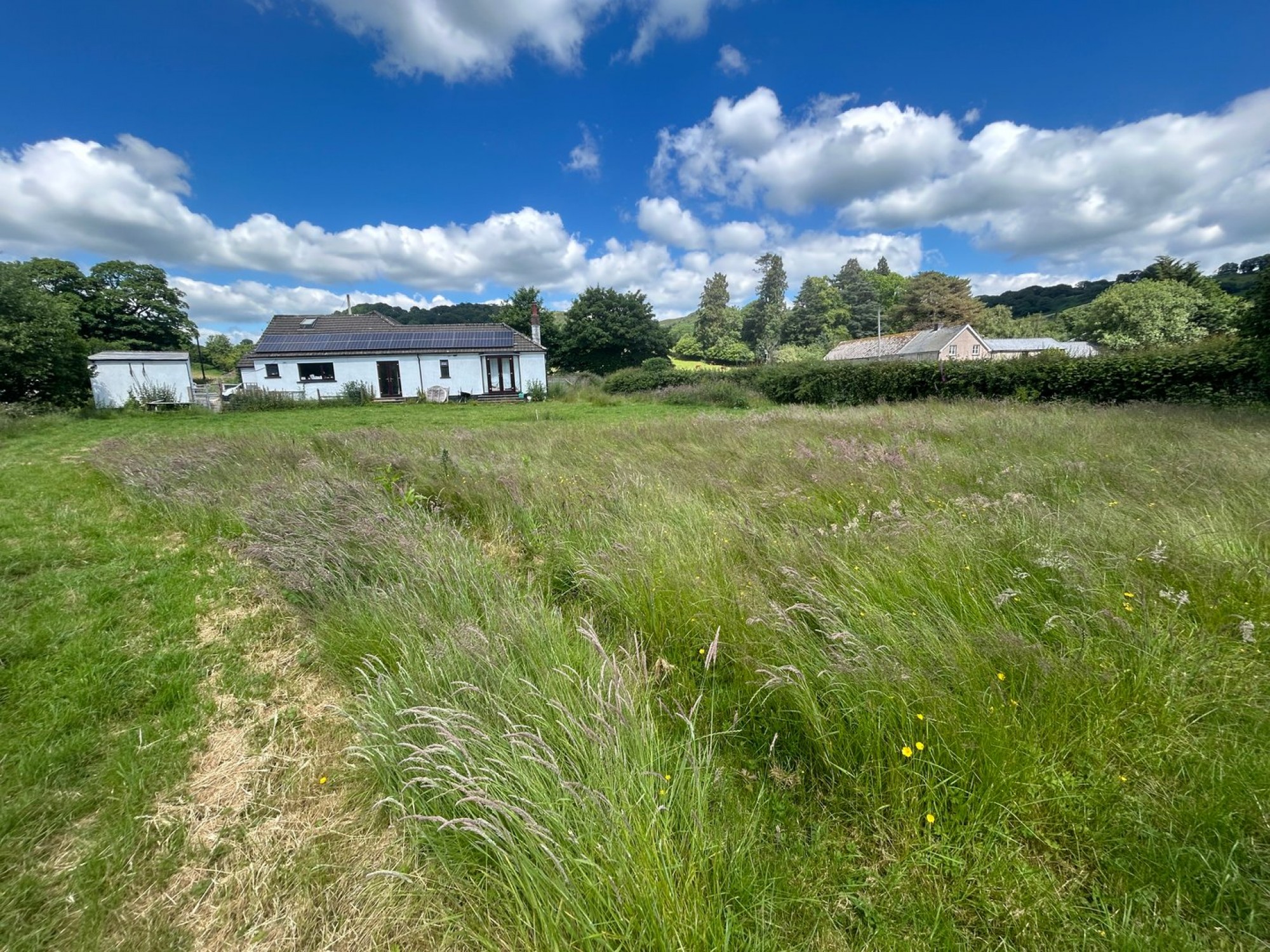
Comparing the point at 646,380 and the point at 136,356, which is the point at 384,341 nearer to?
the point at 136,356

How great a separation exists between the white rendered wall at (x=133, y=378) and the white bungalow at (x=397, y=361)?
4400 mm

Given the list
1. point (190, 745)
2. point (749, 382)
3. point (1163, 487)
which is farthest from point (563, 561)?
point (749, 382)

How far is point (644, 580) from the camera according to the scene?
298 centimetres

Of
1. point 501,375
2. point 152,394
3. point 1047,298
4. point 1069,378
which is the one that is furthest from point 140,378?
point 1047,298

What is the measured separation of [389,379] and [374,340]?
106 inches

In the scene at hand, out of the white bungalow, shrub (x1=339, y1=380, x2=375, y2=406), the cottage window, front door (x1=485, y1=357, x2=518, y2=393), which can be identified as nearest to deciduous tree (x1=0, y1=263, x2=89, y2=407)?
the white bungalow

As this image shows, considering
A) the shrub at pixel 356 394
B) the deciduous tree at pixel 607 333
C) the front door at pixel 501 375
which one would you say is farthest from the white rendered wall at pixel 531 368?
the deciduous tree at pixel 607 333

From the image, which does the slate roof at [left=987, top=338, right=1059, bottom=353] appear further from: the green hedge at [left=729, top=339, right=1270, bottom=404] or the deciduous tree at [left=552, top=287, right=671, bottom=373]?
the green hedge at [left=729, top=339, right=1270, bottom=404]

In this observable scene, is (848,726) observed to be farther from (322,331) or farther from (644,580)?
(322,331)

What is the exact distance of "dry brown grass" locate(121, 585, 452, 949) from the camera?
57.3 inches

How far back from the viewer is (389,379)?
26359 millimetres

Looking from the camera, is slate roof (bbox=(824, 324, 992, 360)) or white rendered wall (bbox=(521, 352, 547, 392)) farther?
slate roof (bbox=(824, 324, 992, 360))

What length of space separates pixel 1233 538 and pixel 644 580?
3.51m

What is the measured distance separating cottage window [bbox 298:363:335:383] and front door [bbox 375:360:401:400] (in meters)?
2.39
